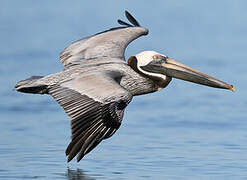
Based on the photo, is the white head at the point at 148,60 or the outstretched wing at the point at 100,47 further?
the outstretched wing at the point at 100,47

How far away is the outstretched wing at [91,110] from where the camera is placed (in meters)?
7.85

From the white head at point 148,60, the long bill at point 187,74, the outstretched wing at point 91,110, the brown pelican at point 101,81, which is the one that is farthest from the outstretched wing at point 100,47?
the outstretched wing at point 91,110

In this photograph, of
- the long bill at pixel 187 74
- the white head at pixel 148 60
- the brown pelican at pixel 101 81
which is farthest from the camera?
the white head at pixel 148 60

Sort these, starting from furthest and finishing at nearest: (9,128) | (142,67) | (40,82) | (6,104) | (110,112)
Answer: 1. (6,104)
2. (9,128)
3. (142,67)
4. (40,82)
5. (110,112)

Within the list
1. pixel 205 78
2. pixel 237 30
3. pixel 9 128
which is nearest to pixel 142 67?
pixel 205 78

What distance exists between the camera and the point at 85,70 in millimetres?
9359

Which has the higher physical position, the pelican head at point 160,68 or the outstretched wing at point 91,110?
the pelican head at point 160,68

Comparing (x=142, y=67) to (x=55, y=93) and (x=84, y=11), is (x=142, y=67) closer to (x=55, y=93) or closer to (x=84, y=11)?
(x=55, y=93)

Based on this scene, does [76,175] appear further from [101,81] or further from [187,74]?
[187,74]

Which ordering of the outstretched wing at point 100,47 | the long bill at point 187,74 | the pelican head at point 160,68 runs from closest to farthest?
the long bill at point 187,74
the pelican head at point 160,68
the outstretched wing at point 100,47

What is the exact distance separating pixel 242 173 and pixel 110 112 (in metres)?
1.89

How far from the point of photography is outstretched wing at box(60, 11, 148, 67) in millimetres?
10438

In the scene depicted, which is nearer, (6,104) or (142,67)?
(142,67)

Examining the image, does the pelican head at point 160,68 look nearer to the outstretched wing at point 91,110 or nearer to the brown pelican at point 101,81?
the brown pelican at point 101,81
